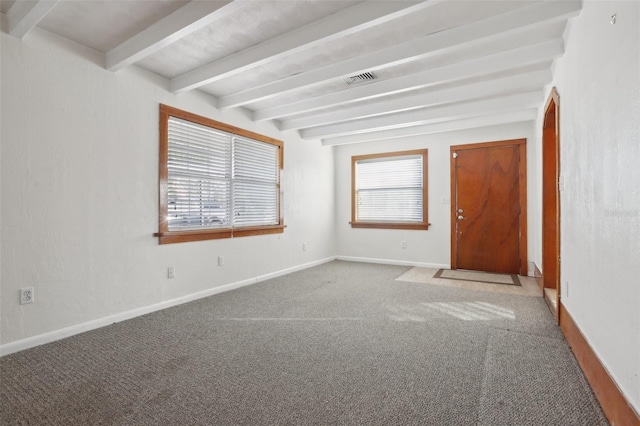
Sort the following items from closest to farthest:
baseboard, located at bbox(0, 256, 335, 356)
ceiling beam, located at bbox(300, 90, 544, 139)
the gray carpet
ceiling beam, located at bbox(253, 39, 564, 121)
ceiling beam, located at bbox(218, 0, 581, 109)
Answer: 1. the gray carpet
2. ceiling beam, located at bbox(218, 0, 581, 109)
3. baseboard, located at bbox(0, 256, 335, 356)
4. ceiling beam, located at bbox(253, 39, 564, 121)
5. ceiling beam, located at bbox(300, 90, 544, 139)

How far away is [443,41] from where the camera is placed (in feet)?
8.17

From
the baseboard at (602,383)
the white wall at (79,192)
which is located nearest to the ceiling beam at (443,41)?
the white wall at (79,192)

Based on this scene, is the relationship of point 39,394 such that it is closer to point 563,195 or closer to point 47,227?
point 47,227

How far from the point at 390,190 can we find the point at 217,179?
3310mm

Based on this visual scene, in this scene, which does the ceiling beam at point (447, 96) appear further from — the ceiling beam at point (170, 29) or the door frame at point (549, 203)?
the ceiling beam at point (170, 29)

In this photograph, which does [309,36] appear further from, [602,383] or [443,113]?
[602,383]

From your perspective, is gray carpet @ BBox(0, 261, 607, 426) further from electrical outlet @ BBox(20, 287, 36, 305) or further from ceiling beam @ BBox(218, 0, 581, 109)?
ceiling beam @ BBox(218, 0, 581, 109)

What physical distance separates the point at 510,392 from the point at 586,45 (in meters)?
2.18

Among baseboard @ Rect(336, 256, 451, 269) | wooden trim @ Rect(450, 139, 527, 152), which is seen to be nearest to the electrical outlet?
baseboard @ Rect(336, 256, 451, 269)

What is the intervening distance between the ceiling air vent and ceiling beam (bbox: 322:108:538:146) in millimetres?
1921

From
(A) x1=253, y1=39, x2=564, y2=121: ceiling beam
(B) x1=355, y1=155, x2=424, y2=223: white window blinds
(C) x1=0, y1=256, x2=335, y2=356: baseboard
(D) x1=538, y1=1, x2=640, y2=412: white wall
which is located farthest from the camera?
(B) x1=355, y1=155, x2=424, y2=223: white window blinds

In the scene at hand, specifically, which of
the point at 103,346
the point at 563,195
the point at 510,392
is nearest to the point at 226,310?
the point at 103,346

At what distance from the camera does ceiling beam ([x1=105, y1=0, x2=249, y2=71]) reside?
6.82 feet

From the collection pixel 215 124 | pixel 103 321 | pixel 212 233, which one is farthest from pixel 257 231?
pixel 103 321
